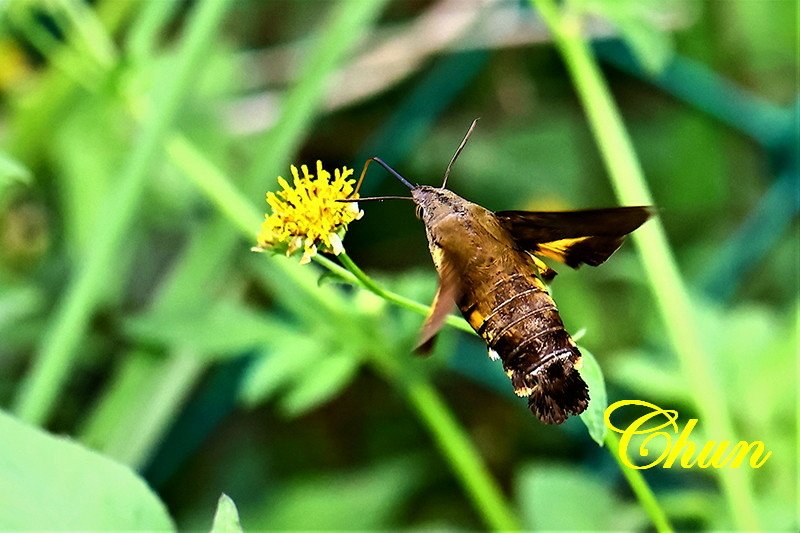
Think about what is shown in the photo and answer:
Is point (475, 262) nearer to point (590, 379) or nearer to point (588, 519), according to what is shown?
point (590, 379)

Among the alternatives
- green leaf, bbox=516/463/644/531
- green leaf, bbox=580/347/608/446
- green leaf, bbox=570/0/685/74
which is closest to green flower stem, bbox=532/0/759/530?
green leaf, bbox=570/0/685/74

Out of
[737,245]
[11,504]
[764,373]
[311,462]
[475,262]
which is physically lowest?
[11,504]

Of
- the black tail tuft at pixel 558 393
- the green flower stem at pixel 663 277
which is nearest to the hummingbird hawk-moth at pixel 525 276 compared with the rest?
the black tail tuft at pixel 558 393

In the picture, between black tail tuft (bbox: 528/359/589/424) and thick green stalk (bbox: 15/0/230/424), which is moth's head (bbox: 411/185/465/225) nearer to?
black tail tuft (bbox: 528/359/589/424)

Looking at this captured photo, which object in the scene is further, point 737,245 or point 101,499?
point 737,245

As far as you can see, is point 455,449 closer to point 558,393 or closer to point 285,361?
point 285,361

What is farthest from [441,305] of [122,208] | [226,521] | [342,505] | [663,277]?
[342,505]

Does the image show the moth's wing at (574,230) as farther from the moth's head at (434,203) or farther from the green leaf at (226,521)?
the green leaf at (226,521)

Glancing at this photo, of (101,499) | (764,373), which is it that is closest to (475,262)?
(101,499)
